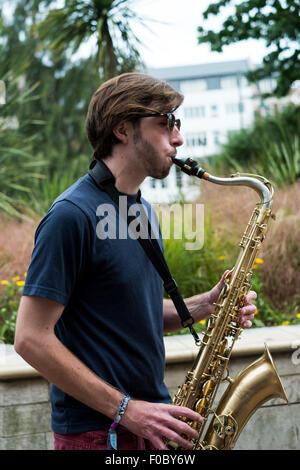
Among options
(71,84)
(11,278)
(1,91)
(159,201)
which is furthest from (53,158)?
(11,278)

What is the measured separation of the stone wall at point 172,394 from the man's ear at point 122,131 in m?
1.71

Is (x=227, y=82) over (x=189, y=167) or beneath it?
over

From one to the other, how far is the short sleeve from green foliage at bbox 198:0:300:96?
22.9 ft

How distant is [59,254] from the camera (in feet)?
5.44

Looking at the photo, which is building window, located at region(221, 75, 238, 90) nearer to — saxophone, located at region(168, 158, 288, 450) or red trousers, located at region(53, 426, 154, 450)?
saxophone, located at region(168, 158, 288, 450)

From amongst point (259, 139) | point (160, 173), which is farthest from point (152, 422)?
point (259, 139)

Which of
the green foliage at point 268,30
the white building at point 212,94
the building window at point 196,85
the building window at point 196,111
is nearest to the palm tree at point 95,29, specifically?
the green foliage at point 268,30

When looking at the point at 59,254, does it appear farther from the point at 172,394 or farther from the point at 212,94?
the point at 212,94

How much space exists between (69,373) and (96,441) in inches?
13.5

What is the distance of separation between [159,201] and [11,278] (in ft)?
7.44

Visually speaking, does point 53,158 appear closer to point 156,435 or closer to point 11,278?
point 11,278

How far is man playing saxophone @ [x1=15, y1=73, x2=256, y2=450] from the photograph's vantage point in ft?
5.43

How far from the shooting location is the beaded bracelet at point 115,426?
5.51 feet

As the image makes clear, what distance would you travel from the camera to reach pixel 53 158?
17969 millimetres
